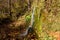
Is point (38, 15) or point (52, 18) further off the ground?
point (38, 15)

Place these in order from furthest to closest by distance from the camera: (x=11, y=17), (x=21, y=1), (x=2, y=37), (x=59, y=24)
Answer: (x=21, y=1), (x=11, y=17), (x=59, y=24), (x=2, y=37)

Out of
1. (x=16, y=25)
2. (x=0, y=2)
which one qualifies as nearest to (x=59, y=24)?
(x=16, y=25)

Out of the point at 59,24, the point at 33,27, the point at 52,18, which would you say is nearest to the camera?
the point at 33,27

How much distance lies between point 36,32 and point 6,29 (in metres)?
3.14

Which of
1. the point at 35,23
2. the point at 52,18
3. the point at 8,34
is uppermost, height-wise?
the point at 35,23

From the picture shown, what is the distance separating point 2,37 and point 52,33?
88.1 inches

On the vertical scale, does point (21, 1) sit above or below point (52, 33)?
above

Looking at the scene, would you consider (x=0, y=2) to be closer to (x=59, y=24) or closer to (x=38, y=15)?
(x=59, y=24)

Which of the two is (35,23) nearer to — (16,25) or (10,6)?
(16,25)

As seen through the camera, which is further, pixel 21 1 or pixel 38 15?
pixel 21 1

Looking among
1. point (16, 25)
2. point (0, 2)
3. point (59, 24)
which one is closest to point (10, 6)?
point (0, 2)

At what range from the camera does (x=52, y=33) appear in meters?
7.42

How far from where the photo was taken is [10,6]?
33.7ft

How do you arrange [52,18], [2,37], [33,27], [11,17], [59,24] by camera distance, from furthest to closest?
[11,17]
[52,18]
[59,24]
[2,37]
[33,27]
